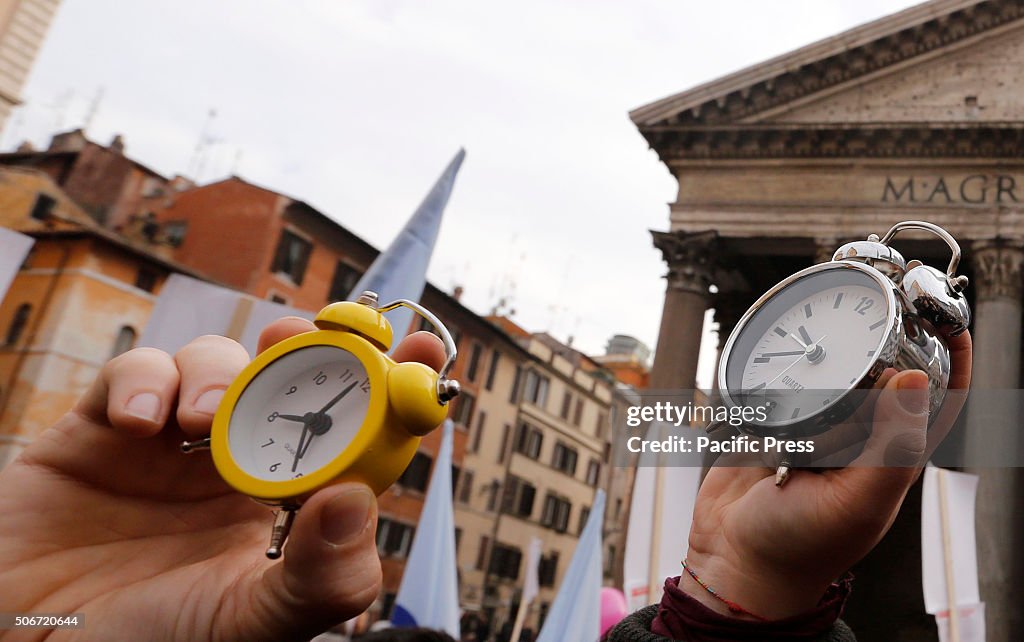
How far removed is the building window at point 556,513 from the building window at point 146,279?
24.3 meters

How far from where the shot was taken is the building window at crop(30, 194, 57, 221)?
32.4 meters

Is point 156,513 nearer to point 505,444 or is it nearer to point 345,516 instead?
point 345,516

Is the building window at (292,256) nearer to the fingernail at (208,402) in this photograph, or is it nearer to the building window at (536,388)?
the building window at (536,388)

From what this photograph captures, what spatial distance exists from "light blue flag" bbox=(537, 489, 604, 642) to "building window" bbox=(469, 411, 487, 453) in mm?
34519

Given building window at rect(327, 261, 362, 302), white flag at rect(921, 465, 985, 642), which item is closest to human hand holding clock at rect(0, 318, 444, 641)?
white flag at rect(921, 465, 985, 642)

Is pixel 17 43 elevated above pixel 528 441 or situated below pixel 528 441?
above

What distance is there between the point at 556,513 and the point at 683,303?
3360 centimetres

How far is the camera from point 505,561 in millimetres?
44500

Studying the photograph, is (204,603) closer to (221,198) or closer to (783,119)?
(783,119)

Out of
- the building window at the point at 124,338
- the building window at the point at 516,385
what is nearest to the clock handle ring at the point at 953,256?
the building window at the point at 124,338

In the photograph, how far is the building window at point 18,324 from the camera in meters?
29.0

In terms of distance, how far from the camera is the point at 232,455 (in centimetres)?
138

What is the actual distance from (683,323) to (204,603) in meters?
15.6

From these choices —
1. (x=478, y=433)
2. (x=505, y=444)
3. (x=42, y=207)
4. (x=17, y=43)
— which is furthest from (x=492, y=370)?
(x=17, y=43)
